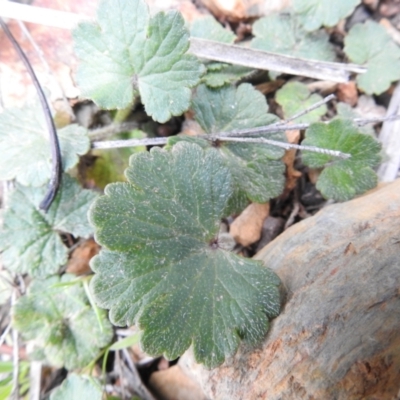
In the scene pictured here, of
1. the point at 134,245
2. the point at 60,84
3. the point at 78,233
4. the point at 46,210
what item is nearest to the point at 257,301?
the point at 134,245

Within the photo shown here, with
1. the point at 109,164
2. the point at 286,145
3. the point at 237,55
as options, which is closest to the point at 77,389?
the point at 109,164

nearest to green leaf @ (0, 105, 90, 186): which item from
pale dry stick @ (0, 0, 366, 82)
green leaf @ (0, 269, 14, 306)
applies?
pale dry stick @ (0, 0, 366, 82)

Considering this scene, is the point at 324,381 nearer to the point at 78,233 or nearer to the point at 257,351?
the point at 257,351

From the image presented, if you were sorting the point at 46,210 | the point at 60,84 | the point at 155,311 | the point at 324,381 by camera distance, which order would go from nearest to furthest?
the point at 324,381 → the point at 155,311 → the point at 46,210 → the point at 60,84

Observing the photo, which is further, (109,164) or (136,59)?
(109,164)

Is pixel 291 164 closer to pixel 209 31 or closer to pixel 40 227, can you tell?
pixel 209 31

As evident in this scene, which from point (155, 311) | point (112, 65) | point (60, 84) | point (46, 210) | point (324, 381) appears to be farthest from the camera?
point (60, 84)
